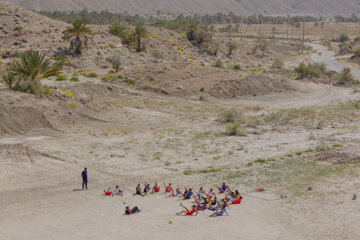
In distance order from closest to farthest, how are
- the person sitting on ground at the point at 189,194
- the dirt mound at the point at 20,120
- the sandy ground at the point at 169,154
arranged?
the sandy ground at the point at 169,154, the person sitting on ground at the point at 189,194, the dirt mound at the point at 20,120

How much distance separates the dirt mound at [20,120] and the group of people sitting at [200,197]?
12.7 m

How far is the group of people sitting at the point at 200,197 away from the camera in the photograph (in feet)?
Answer: 54.2

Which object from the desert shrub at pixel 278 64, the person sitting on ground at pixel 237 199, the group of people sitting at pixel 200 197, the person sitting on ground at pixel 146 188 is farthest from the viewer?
the desert shrub at pixel 278 64

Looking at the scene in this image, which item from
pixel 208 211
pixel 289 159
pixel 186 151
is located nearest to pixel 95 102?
pixel 186 151

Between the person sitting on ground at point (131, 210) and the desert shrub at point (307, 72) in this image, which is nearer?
the person sitting on ground at point (131, 210)

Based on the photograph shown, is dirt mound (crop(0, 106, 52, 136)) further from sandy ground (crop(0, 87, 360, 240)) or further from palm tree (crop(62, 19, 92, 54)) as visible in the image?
palm tree (crop(62, 19, 92, 54))

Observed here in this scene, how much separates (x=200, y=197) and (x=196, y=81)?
32.8 meters

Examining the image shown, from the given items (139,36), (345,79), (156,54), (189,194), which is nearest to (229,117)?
(189,194)

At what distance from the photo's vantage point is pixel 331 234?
1443cm

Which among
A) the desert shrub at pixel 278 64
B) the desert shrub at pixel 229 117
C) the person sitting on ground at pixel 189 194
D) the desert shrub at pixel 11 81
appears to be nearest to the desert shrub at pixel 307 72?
the desert shrub at pixel 278 64

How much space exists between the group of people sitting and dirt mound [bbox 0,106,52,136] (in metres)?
12.7

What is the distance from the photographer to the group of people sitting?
1652 cm

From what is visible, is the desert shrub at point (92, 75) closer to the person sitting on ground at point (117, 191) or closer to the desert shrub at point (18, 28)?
the desert shrub at point (18, 28)

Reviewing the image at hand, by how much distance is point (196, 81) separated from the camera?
163 feet
